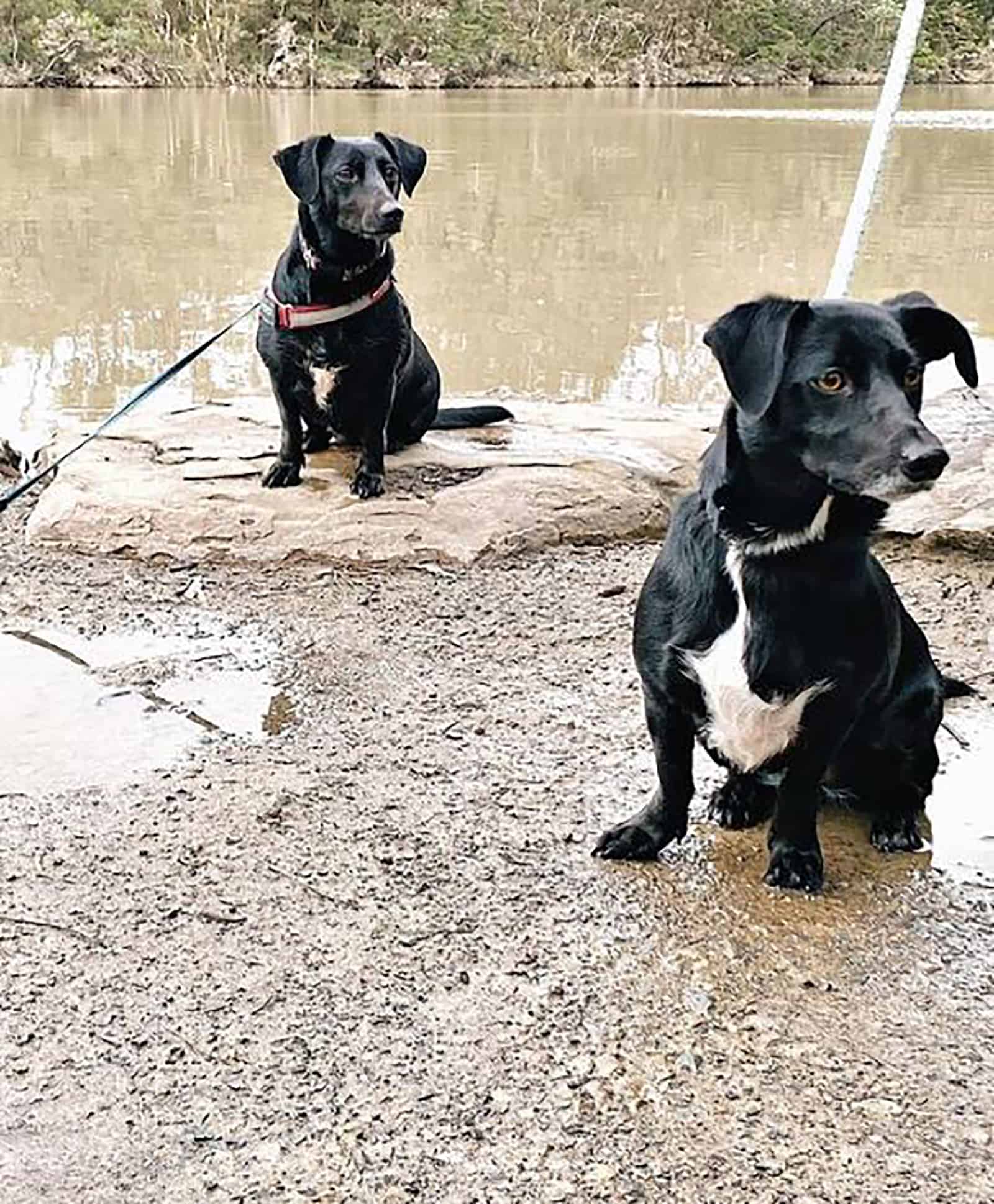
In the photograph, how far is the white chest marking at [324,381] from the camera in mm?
5008

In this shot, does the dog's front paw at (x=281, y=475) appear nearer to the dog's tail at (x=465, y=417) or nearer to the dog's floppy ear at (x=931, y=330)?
the dog's tail at (x=465, y=417)

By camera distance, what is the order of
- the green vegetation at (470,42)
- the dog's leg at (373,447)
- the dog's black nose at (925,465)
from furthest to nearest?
the green vegetation at (470,42), the dog's leg at (373,447), the dog's black nose at (925,465)

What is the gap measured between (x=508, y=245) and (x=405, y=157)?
6848 millimetres

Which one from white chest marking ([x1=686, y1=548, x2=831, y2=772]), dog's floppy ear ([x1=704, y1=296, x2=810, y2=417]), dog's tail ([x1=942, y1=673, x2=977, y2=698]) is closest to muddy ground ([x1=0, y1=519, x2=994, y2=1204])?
white chest marking ([x1=686, y1=548, x2=831, y2=772])

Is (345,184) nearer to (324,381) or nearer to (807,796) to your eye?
(324,381)

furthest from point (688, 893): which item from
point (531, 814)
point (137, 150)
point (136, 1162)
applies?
point (137, 150)

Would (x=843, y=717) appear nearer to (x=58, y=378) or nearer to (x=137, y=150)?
(x=58, y=378)

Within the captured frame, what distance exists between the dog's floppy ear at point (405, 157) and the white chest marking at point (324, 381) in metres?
0.84

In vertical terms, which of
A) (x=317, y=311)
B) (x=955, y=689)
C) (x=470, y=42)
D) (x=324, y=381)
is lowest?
(x=955, y=689)

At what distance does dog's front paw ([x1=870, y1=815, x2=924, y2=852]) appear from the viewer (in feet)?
9.92

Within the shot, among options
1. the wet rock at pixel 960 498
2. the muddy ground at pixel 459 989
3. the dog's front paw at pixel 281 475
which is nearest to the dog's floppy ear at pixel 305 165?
the dog's front paw at pixel 281 475

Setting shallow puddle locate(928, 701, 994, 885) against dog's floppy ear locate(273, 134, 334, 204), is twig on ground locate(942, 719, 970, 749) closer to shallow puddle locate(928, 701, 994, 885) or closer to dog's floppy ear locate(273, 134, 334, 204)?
shallow puddle locate(928, 701, 994, 885)

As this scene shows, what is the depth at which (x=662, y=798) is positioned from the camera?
294 centimetres

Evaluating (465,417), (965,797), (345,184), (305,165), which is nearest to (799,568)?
(965,797)
